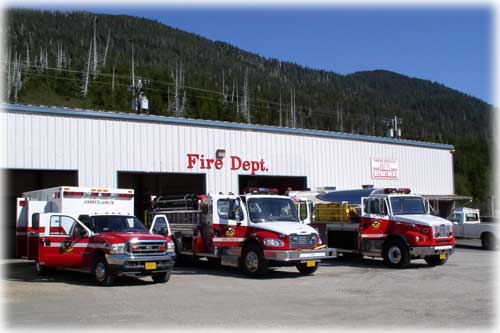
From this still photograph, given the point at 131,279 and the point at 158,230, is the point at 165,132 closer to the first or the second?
the point at 158,230

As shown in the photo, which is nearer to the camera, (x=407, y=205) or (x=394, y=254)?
(x=394, y=254)

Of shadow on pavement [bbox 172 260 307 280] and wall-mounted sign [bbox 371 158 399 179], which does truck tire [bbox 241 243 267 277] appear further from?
wall-mounted sign [bbox 371 158 399 179]

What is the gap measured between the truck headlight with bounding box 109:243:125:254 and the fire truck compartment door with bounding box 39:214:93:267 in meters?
1.33

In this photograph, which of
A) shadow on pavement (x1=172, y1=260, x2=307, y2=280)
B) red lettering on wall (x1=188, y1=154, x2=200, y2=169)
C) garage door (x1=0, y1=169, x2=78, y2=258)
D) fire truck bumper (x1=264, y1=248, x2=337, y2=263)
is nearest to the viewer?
fire truck bumper (x1=264, y1=248, x2=337, y2=263)

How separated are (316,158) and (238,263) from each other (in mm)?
13276

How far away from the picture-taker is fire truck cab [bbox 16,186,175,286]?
15328 millimetres

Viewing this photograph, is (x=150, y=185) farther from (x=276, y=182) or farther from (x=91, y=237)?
(x=91, y=237)

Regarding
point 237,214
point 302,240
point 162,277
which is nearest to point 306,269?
point 302,240

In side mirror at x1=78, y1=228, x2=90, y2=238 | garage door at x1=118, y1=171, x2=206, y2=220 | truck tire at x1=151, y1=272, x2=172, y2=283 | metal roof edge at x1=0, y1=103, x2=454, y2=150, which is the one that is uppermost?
metal roof edge at x1=0, y1=103, x2=454, y2=150

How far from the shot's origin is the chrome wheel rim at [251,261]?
1757 centimetres

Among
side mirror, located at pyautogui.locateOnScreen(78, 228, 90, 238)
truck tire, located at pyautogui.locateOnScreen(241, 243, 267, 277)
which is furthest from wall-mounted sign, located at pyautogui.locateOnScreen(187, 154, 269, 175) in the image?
side mirror, located at pyautogui.locateOnScreen(78, 228, 90, 238)

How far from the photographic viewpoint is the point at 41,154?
21922 millimetres

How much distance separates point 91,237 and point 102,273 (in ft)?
3.78

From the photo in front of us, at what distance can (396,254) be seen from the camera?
2038 centimetres
